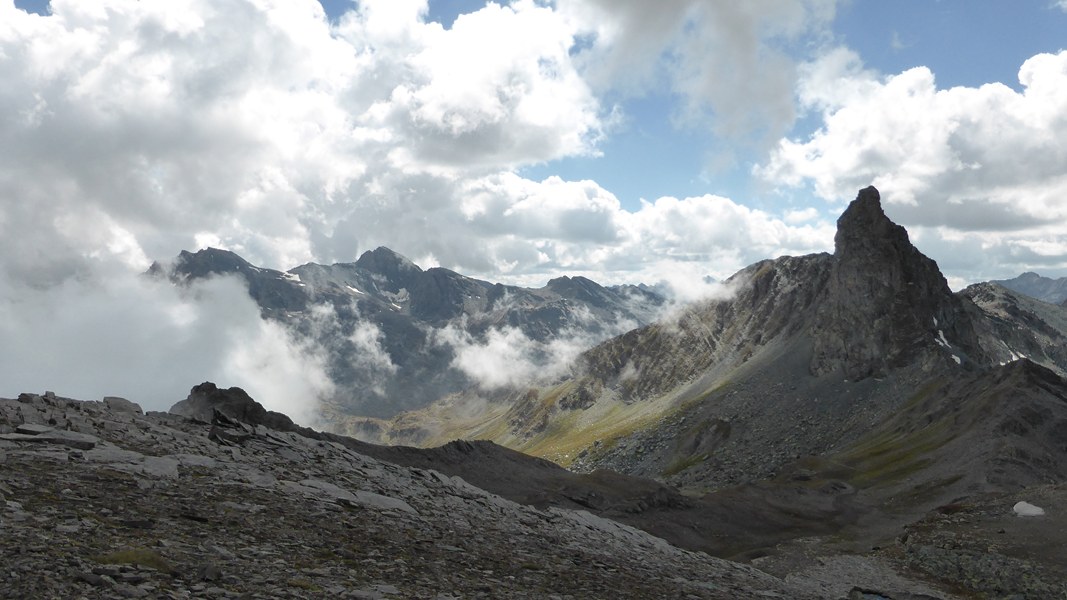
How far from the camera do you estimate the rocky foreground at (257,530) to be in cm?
1612

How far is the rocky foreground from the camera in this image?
1612 cm

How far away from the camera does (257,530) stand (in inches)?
844

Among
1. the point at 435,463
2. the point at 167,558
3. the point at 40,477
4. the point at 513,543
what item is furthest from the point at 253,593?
the point at 435,463

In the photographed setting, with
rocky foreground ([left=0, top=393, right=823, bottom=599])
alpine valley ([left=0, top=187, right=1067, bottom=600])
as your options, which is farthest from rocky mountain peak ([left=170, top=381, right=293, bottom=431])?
rocky foreground ([left=0, top=393, right=823, bottom=599])

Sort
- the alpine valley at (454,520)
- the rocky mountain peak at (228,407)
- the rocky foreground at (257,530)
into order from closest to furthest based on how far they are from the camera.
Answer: the rocky foreground at (257,530)
the alpine valley at (454,520)
the rocky mountain peak at (228,407)

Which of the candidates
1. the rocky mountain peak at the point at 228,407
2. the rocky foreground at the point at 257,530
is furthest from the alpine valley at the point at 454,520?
the rocky mountain peak at the point at 228,407

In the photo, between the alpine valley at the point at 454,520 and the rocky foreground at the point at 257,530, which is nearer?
the rocky foreground at the point at 257,530

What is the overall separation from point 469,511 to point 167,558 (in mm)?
20107

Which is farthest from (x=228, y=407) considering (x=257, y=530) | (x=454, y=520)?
(x=257, y=530)

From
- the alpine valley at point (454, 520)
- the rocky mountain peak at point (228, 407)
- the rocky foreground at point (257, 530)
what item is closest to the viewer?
the rocky foreground at point (257, 530)

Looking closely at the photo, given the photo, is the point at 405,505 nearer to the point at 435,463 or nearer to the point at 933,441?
the point at 435,463

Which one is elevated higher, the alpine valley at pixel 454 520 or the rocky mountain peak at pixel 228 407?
A: the rocky mountain peak at pixel 228 407

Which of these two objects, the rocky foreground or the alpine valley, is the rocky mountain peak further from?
the rocky foreground

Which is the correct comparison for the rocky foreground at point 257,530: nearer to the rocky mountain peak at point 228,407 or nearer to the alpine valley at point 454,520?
the alpine valley at point 454,520
